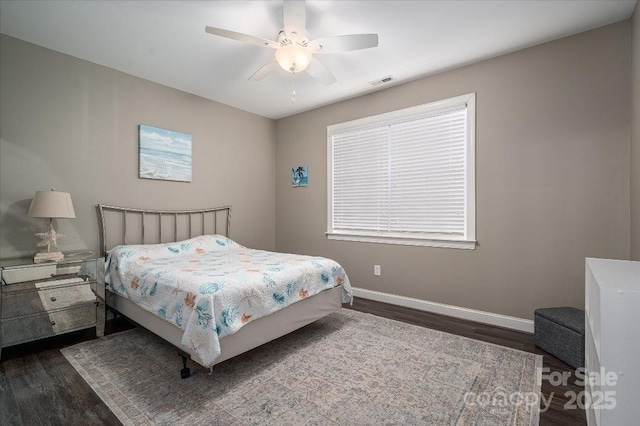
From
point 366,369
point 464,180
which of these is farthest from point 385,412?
point 464,180

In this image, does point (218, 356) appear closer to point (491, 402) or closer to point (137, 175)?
point (491, 402)

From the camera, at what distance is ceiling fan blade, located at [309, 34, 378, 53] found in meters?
2.11

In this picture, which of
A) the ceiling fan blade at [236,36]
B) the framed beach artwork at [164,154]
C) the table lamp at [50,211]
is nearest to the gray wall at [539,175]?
the ceiling fan blade at [236,36]

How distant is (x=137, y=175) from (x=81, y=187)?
21.5 inches

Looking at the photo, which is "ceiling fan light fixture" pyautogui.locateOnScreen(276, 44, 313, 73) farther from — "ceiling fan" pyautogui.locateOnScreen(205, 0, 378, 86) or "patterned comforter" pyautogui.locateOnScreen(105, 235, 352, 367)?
"patterned comforter" pyautogui.locateOnScreen(105, 235, 352, 367)

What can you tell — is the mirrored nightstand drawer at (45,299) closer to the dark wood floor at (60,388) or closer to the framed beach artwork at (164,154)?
the dark wood floor at (60,388)

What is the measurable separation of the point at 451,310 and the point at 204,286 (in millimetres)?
2593

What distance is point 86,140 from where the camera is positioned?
3025 millimetres

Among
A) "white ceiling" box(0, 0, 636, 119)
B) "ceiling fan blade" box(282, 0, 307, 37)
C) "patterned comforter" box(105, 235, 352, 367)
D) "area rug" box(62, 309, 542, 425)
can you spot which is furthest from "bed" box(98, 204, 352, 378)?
"ceiling fan blade" box(282, 0, 307, 37)

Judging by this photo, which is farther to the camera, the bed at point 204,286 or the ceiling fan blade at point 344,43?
the ceiling fan blade at point 344,43

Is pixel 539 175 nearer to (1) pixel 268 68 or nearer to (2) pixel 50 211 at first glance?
(1) pixel 268 68

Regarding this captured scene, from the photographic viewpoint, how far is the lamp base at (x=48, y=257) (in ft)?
8.27

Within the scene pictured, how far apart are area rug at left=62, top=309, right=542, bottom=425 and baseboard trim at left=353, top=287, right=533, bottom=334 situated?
1.70ft

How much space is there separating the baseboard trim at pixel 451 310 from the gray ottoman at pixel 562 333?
32 cm
